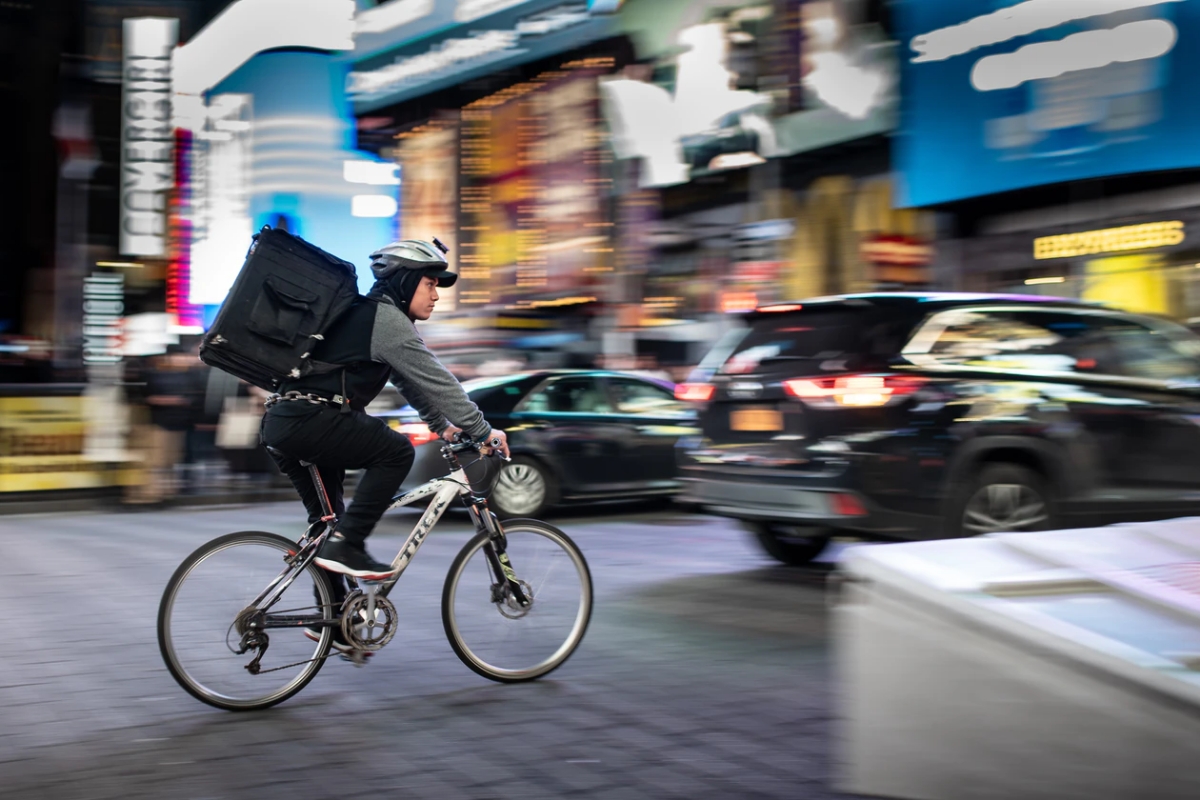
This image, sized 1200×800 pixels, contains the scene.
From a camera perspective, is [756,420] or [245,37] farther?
[245,37]

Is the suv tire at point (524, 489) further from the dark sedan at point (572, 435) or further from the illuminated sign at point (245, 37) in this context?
the illuminated sign at point (245, 37)

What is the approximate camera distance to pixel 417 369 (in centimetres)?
506

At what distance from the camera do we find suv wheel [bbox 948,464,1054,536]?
7.39 metres

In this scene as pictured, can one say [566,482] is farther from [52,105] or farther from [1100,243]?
[52,105]

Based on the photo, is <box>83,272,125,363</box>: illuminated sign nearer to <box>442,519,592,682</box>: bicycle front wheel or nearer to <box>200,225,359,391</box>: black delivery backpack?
<box>442,519,592,682</box>: bicycle front wheel

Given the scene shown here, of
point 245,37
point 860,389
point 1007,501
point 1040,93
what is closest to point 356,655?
point 860,389

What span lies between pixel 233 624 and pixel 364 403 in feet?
3.30

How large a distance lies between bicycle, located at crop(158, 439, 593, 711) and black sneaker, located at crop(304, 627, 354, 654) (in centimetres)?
1

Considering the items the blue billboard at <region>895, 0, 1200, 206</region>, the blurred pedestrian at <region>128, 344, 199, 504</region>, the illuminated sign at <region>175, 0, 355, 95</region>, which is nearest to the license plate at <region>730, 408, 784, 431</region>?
the blurred pedestrian at <region>128, 344, 199, 504</region>

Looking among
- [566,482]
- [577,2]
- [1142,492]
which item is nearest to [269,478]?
[566,482]

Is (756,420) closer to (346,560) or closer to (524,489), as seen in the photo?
(346,560)

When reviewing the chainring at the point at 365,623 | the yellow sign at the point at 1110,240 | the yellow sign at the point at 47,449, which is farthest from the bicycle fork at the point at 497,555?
the yellow sign at the point at 1110,240

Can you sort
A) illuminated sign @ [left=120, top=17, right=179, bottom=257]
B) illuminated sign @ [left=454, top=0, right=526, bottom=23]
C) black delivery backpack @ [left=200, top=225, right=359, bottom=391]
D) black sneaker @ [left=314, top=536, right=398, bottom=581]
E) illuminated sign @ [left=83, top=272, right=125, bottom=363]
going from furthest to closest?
illuminated sign @ [left=83, top=272, right=125, bottom=363] < illuminated sign @ [left=454, top=0, right=526, bottom=23] < illuminated sign @ [left=120, top=17, right=179, bottom=257] < black sneaker @ [left=314, top=536, right=398, bottom=581] < black delivery backpack @ [left=200, top=225, right=359, bottom=391]

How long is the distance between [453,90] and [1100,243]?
27.7 meters
